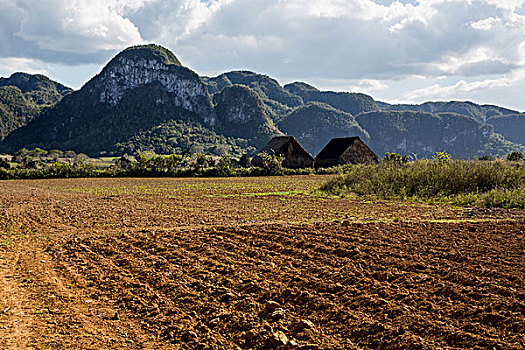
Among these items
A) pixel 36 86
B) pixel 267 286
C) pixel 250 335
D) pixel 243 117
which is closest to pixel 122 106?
pixel 243 117

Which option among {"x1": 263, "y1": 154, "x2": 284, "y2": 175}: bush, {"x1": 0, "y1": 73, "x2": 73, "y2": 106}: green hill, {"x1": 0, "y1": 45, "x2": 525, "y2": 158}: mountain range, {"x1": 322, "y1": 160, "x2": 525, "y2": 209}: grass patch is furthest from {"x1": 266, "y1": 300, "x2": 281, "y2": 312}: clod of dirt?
{"x1": 0, "y1": 73, "x2": 73, "y2": 106}: green hill

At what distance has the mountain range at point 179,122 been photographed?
12565 centimetres

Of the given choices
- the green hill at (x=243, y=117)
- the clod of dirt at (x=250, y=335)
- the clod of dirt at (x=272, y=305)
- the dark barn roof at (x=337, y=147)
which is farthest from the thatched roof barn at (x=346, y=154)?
the green hill at (x=243, y=117)

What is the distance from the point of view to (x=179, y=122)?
5290 inches

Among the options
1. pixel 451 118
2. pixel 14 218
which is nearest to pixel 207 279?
pixel 14 218

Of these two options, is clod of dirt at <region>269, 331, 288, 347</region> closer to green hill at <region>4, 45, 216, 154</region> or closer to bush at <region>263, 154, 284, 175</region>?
bush at <region>263, 154, 284, 175</region>

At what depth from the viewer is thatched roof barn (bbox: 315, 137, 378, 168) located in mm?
50281

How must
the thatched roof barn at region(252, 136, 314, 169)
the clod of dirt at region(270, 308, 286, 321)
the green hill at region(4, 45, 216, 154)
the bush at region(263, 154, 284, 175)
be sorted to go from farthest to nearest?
the green hill at region(4, 45, 216, 154), the thatched roof barn at region(252, 136, 314, 169), the bush at region(263, 154, 284, 175), the clod of dirt at region(270, 308, 286, 321)

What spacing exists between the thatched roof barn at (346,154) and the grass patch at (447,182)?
29851mm

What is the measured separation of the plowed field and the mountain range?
107490mm

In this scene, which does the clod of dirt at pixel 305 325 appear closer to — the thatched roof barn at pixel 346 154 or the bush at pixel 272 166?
the bush at pixel 272 166

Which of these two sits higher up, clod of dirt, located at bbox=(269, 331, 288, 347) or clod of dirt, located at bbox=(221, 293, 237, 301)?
clod of dirt, located at bbox=(221, 293, 237, 301)

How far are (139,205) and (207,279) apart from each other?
1041 centimetres

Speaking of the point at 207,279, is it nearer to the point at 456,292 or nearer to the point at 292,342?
the point at 292,342
